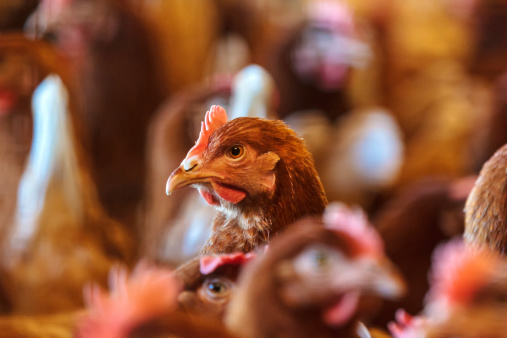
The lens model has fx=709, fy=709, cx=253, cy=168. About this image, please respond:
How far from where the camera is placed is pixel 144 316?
60cm

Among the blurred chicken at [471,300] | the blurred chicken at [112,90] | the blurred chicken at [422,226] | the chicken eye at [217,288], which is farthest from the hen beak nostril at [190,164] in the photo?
the blurred chicken at [112,90]

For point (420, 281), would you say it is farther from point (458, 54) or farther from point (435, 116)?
point (458, 54)

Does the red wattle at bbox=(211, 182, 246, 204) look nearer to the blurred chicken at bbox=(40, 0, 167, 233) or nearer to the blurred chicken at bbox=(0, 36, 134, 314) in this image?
the blurred chicken at bbox=(0, 36, 134, 314)

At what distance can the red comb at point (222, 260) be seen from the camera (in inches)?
29.0

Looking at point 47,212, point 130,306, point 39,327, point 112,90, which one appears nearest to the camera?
point 130,306

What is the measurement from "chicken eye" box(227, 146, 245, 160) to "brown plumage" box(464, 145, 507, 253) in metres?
0.28

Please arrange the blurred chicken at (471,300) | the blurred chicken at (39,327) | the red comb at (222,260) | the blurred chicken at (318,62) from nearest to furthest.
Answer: the blurred chicken at (471,300), the red comb at (222,260), the blurred chicken at (39,327), the blurred chicken at (318,62)

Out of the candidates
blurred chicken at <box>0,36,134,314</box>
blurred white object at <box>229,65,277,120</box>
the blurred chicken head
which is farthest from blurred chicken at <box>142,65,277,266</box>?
the blurred chicken head

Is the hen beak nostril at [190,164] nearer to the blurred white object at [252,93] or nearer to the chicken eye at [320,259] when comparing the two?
the chicken eye at [320,259]

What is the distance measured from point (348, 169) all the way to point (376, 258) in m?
1.49

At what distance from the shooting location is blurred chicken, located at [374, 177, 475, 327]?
4.55ft

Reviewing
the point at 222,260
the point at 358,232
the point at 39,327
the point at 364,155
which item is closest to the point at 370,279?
the point at 358,232

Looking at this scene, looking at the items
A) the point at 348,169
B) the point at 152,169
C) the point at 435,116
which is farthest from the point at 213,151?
the point at 435,116

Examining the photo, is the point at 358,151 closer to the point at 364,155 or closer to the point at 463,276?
the point at 364,155
